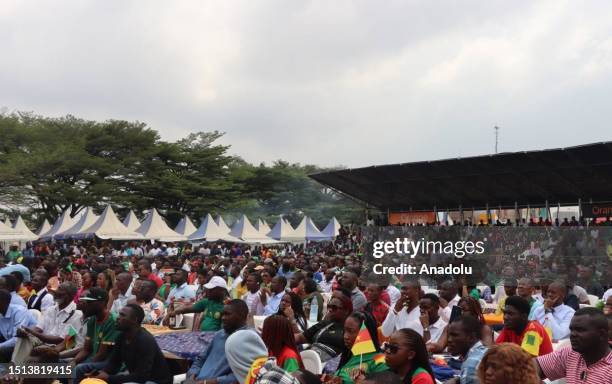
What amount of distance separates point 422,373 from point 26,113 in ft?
167

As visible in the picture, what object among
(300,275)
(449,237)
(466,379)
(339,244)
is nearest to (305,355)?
(466,379)

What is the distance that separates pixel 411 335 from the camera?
12.9ft

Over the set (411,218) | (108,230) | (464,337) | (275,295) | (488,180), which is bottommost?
(275,295)

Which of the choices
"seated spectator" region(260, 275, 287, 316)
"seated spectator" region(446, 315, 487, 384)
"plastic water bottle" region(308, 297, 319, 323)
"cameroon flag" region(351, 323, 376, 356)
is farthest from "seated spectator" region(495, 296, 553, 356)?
"seated spectator" region(260, 275, 287, 316)

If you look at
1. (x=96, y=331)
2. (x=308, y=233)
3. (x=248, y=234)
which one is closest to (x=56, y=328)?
(x=96, y=331)

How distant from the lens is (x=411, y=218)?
84.7 ft

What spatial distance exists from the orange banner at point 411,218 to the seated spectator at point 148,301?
1736 centimetres

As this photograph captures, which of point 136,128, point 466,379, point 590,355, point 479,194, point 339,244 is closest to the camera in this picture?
point 590,355

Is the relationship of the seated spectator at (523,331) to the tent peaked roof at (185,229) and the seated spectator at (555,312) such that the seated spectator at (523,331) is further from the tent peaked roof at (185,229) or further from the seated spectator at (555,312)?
the tent peaked roof at (185,229)

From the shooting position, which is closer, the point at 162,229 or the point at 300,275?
the point at 300,275

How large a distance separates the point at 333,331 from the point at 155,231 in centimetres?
2697

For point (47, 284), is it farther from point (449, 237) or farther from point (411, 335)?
point (449, 237)

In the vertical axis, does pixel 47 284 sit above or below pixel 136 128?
below

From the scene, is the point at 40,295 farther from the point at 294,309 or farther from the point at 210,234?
the point at 210,234
